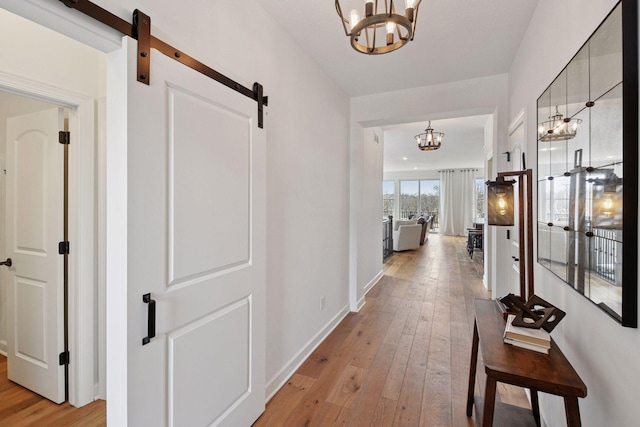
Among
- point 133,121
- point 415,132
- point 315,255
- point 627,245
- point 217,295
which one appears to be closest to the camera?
point 627,245

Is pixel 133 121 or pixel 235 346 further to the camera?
pixel 235 346

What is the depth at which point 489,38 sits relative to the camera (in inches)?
90.8

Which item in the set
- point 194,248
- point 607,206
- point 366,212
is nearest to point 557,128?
point 607,206

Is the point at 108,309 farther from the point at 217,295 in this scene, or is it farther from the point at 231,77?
the point at 231,77

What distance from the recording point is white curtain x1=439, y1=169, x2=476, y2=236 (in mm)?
11703

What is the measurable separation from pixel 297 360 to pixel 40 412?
1.73m

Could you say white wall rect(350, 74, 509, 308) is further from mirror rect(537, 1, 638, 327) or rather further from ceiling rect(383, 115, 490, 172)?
ceiling rect(383, 115, 490, 172)

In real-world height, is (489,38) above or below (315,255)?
above

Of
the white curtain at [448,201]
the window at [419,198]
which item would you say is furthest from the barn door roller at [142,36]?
the window at [419,198]

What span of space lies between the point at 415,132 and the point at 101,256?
5.64m

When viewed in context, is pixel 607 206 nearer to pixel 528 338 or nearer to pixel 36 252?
pixel 528 338

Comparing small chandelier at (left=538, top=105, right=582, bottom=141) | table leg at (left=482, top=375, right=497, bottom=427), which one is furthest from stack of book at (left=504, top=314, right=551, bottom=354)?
small chandelier at (left=538, top=105, right=582, bottom=141)

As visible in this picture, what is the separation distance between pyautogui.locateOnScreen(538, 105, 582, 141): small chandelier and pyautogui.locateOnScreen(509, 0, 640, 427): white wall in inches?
10.1

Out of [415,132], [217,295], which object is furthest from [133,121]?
[415,132]
